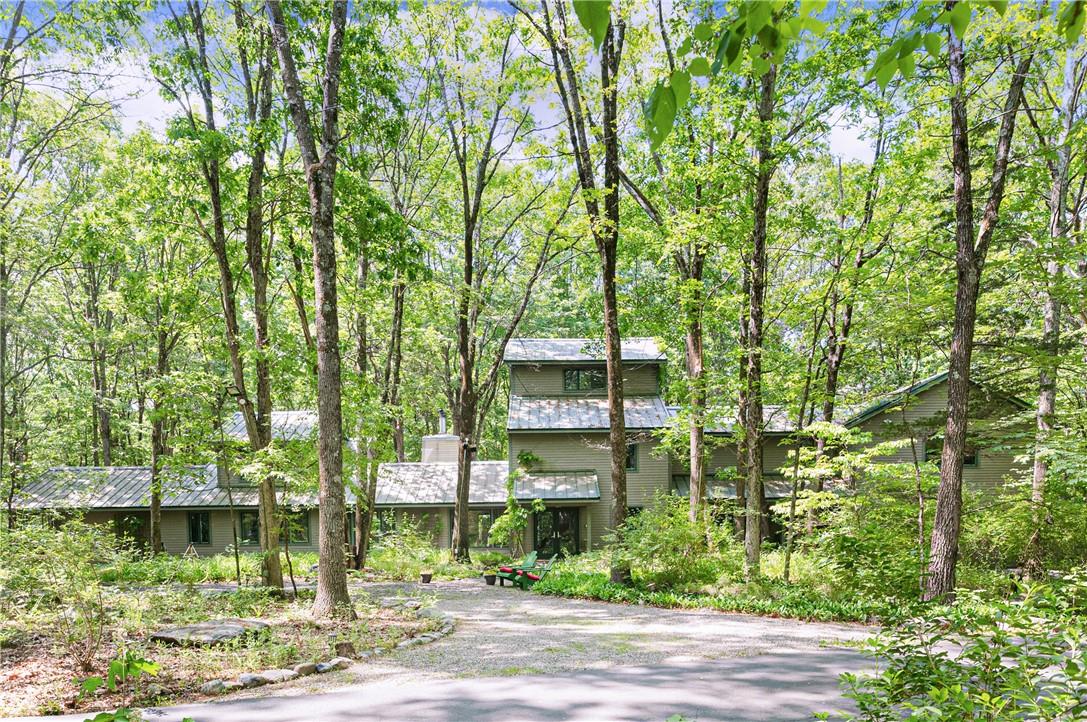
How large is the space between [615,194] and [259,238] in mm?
7042

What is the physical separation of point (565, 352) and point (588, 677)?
1718cm

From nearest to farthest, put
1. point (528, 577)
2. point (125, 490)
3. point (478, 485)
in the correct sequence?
point (528, 577) → point (125, 490) → point (478, 485)

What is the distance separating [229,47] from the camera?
12320 mm

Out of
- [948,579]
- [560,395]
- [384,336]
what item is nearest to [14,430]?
[384,336]

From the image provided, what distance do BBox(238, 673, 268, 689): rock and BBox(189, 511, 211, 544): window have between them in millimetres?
18952

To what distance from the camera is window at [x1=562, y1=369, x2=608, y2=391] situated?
23219mm

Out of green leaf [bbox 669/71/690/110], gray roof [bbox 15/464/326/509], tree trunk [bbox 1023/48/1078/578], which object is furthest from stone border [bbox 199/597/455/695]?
gray roof [bbox 15/464/326/509]

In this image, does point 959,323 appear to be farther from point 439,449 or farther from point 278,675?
point 439,449

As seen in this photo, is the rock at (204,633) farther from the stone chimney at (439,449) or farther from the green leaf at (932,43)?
the stone chimney at (439,449)

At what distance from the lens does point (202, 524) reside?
894 inches

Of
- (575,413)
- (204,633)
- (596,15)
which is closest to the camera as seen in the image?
(596,15)

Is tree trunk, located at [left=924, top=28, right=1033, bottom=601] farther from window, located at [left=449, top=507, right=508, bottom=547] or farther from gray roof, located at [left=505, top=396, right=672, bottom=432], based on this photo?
window, located at [left=449, top=507, right=508, bottom=547]

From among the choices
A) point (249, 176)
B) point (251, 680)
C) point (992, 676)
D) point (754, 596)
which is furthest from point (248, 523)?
point (992, 676)

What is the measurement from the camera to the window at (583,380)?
2322cm
